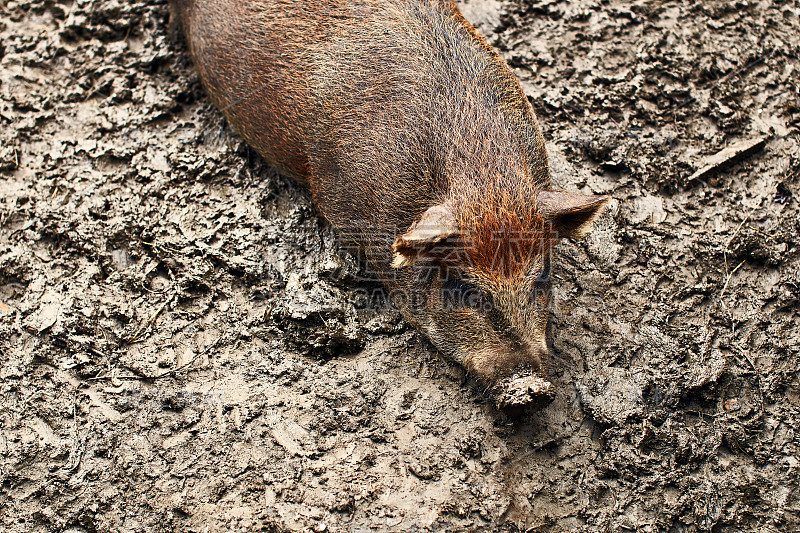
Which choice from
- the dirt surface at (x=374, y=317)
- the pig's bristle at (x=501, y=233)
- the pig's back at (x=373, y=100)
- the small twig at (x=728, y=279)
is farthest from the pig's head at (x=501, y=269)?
the small twig at (x=728, y=279)

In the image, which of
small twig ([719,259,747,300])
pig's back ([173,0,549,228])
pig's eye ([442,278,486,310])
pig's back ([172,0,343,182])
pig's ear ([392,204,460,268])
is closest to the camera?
pig's ear ([392,204,460,268])

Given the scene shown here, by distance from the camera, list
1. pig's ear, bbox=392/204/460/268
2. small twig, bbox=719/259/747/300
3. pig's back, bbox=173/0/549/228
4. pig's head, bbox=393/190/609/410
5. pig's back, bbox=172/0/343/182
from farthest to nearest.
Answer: pig's back, bbox=172/0/343/182
small twig, bbox=719/259/747/300
pig's back, bbox=173/0/549/228
pig's head, bbox=393/190/609/410
pig's ear, bbox=392/204/460/268

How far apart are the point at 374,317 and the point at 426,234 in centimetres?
90

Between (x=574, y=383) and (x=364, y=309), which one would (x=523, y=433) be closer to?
(x=574, y=383)

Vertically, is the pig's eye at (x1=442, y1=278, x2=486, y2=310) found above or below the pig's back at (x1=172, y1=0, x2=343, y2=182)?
below

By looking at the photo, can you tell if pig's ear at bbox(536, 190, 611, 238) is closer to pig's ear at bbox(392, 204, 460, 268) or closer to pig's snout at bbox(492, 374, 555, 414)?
pig's ear at bbox(392, 204, 460, 268)

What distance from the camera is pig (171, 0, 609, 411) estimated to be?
348 centimetres

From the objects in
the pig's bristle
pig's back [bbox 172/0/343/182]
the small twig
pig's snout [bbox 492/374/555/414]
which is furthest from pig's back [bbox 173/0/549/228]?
the small twig

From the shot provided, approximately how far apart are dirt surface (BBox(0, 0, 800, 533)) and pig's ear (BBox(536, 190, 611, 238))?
587 mm

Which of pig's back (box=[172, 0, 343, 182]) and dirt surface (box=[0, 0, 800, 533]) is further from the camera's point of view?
pig's back (box=[172, 0, 343, 182])

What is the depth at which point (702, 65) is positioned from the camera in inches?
200

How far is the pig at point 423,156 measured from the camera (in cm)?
348

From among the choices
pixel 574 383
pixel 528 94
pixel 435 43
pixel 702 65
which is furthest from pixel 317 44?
pixel 702 65

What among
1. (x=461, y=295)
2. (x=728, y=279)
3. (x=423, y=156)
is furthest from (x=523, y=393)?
(x=728, y=279)
